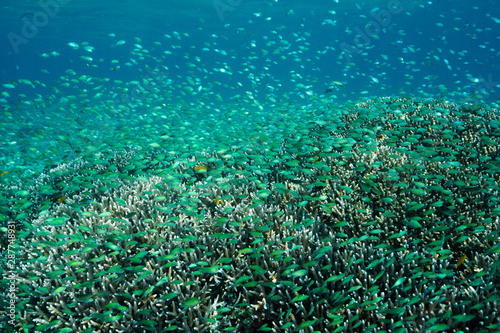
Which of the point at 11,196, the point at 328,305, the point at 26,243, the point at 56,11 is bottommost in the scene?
the point at 11,196

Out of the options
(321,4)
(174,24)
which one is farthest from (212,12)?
(321,4)

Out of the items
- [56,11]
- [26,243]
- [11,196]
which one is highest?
[56,11]

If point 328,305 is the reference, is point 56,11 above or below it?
above

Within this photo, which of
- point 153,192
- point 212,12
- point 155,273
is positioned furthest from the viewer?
point 212,12

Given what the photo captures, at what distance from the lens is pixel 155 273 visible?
3.91 m

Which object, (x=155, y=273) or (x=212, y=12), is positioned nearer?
(x=155, y=273)

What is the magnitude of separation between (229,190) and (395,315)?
3.62 m

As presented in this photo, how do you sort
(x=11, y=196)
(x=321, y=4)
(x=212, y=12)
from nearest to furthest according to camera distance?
(x=11, y=196), (x=321, y=4), (x=212, y=12)

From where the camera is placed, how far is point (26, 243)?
15.7 ft

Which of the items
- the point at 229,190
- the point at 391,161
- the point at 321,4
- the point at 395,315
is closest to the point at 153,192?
the point at 229,190

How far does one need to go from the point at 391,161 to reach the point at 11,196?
29.6 feet

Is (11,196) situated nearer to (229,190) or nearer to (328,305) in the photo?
(229,190)

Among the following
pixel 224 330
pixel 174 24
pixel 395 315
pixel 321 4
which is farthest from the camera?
pixel 174 24

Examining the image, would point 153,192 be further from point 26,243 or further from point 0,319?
point 0,319
